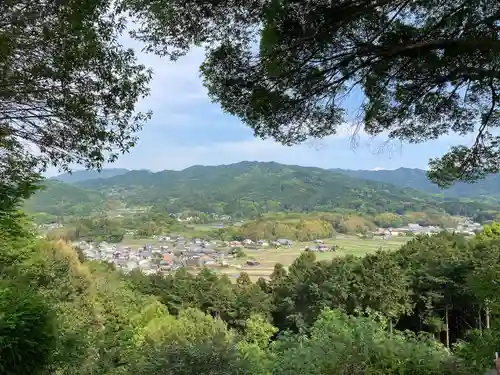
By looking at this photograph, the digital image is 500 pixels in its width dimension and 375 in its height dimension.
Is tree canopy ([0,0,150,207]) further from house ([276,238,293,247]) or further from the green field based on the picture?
house ([276,238,293,247])

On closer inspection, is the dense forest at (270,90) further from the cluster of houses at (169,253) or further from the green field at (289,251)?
the cluster of houses at (169,253)

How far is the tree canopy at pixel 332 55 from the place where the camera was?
2.45 m

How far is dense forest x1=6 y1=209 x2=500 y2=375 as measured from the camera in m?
4.05

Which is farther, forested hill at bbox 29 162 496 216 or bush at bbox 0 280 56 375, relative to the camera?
forested hill at bbox 29 162 496 216

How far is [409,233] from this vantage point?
4669 centimetres

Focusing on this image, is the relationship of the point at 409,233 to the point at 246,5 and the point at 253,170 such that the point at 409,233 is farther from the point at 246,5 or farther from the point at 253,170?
the point at 253,170

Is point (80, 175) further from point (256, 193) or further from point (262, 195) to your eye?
point (262, 195)

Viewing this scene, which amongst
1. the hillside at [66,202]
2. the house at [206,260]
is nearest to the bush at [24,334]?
the house at [206,260]

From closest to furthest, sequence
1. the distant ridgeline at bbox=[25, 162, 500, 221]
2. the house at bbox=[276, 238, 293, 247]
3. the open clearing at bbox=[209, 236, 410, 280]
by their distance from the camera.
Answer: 1. the open clearing at bbox=[209, 236, 410, 280]
2. the house at bbox=[276, 238, 293, 247]
3. the distant ridgeline at bbox=[25, 162, 500, 221]

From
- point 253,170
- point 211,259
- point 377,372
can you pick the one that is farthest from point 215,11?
point 253,170

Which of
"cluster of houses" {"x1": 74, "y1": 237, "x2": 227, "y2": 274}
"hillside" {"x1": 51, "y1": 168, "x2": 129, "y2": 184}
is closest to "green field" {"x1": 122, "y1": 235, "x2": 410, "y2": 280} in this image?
"cluster of houses" {"x1": 74, "y1": 237, "x2": 227, "y2": 274}

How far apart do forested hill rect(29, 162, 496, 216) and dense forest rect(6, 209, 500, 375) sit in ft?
148

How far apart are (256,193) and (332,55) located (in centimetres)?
8382

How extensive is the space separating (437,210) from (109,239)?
47181 mm
